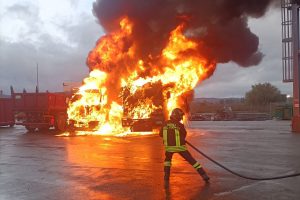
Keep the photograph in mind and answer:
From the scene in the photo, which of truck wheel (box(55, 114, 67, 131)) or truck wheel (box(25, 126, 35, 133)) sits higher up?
truck wheel (box(55, 114, 67, 131))

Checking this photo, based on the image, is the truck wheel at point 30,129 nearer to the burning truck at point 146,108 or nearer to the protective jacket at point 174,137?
the burning truck at point 146,108

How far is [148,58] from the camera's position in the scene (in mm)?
23406

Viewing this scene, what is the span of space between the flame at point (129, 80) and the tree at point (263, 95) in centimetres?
5206

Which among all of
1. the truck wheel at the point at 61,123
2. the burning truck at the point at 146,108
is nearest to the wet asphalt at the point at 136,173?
the burning truck at the point at 146,108

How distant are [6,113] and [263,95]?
2054 inches

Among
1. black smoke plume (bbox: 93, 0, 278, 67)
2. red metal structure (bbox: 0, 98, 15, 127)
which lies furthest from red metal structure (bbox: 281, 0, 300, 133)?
red metal structure (bbox: 0, 98, 15, 127)

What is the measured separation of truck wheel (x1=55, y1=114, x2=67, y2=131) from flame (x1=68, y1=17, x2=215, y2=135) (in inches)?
28.5

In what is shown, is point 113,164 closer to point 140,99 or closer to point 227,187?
point 227,187

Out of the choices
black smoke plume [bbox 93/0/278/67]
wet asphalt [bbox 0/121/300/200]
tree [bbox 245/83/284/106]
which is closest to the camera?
wet asphalt [bbox 0/121/300/200]

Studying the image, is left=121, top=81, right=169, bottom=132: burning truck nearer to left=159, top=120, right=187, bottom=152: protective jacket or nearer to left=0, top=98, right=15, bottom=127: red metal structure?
left=0, top=98, right=15, bottom=127: red metal structure

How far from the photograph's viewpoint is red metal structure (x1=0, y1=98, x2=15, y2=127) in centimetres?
3125

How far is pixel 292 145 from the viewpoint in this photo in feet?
52.0

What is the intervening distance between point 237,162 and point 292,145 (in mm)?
5135

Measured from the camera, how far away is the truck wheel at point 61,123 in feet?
80.9
